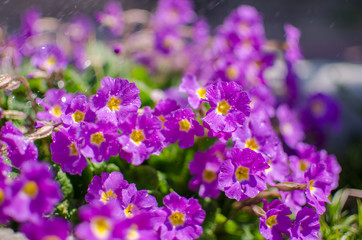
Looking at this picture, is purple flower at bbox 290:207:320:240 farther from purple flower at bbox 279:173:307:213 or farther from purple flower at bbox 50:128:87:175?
purple flower at bbox 50:128:87:175

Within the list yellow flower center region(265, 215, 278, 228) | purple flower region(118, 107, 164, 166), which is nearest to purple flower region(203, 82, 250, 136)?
purple flower region(118, 107, 164, 166)

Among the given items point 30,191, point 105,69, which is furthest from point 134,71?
point 30,191

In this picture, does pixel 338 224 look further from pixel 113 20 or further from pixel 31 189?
pixel 113 20

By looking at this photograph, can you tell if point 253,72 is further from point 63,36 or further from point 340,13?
point 340,13

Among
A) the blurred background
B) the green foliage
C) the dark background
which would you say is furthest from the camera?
the dark background

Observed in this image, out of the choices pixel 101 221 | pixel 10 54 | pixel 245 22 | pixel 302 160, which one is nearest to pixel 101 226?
pixel 101 221

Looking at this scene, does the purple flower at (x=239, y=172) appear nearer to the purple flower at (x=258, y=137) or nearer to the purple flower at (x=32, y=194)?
the purple flower at (x=258, y=137)
